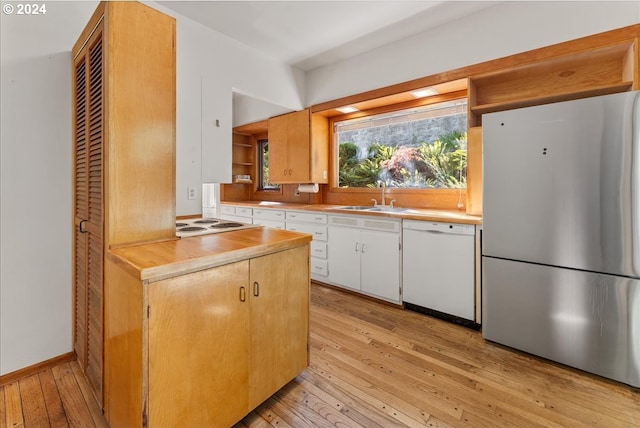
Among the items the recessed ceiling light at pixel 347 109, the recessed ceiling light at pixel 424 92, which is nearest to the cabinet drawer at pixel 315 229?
the recessed ceiling light at pixel 347 109

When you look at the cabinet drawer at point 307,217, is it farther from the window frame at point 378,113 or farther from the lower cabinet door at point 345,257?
the window frame at point 378,113

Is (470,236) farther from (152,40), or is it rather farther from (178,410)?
(152,40)

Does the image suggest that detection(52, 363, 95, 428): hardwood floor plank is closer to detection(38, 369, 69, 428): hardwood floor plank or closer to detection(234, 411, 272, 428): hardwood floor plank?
detection(38, 369, 69, 428): hardwood floor plank

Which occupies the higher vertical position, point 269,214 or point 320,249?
point 269,214

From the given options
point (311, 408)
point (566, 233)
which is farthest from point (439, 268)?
point (311, 408)

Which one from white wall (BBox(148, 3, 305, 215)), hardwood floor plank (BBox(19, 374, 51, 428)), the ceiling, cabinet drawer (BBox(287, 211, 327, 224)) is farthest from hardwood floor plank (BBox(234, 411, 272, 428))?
the ceiling

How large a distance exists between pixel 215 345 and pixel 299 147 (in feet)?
10.3

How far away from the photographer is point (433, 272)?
259cm

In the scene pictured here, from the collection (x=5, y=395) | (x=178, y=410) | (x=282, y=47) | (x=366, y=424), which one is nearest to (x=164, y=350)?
(x=178, y=410)

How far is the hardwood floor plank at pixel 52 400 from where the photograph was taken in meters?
1.44

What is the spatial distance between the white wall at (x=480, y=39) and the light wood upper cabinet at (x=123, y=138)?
2333 millimetres

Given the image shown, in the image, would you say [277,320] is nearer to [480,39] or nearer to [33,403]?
[33,403]

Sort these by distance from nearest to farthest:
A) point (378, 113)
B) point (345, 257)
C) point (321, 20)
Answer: point (321, 20) < point (345, 257) < point (378, 113)

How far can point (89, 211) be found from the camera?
5.29ft
